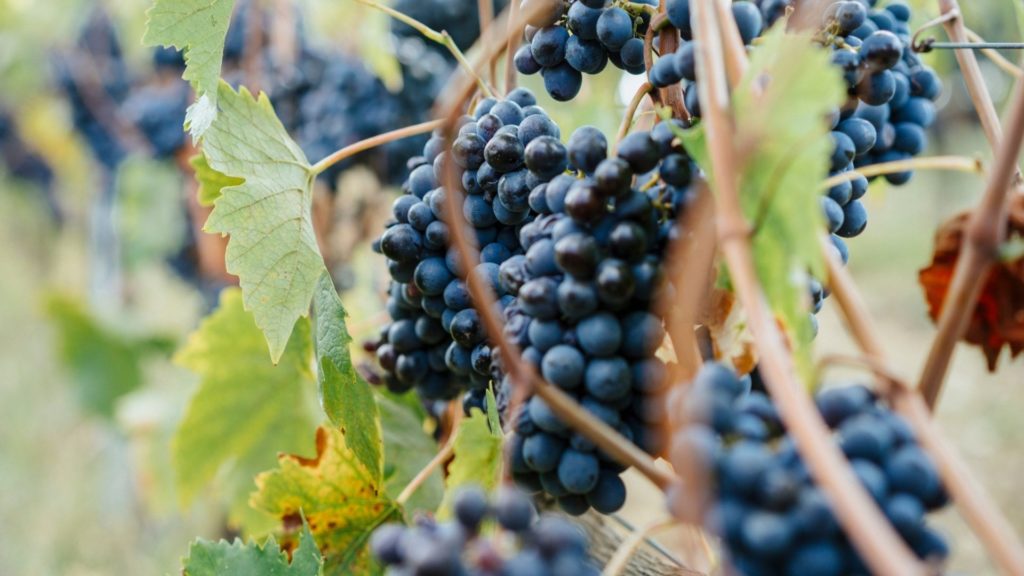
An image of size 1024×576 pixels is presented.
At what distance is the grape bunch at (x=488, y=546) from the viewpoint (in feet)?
1.22

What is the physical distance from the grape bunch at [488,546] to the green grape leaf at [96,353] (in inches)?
98.9

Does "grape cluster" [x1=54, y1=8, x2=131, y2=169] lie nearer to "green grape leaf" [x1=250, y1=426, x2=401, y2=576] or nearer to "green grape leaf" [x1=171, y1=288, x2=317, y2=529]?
"green grape leaf" [x1=171, y1=288, x2=317, y2=529]

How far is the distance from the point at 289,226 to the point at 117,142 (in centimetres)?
237

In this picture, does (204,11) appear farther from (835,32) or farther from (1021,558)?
(1021,558)

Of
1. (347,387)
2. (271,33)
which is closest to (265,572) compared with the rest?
(347,387)

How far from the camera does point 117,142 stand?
284cm

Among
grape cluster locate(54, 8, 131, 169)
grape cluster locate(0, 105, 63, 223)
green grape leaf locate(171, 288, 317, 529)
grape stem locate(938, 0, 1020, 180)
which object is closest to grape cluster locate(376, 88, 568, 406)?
grape stem locate(938, 0, 1020, 180)

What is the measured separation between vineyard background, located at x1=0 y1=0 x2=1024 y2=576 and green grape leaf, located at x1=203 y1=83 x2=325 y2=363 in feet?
1.06

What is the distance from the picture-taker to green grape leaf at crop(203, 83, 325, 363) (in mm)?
729

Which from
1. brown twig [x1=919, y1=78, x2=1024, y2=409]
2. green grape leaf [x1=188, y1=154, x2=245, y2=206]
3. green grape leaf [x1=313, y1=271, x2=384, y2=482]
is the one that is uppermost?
green grape leaf [x1=188, y1=154, x2=245, y2=206]

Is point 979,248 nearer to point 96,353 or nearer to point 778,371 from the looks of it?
point 778,371

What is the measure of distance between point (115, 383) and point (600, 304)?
8.36 ft

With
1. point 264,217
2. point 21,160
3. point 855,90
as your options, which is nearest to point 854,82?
point 855,90

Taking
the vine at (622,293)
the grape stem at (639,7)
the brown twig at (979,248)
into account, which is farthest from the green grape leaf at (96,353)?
the brown twig at (979,248)
